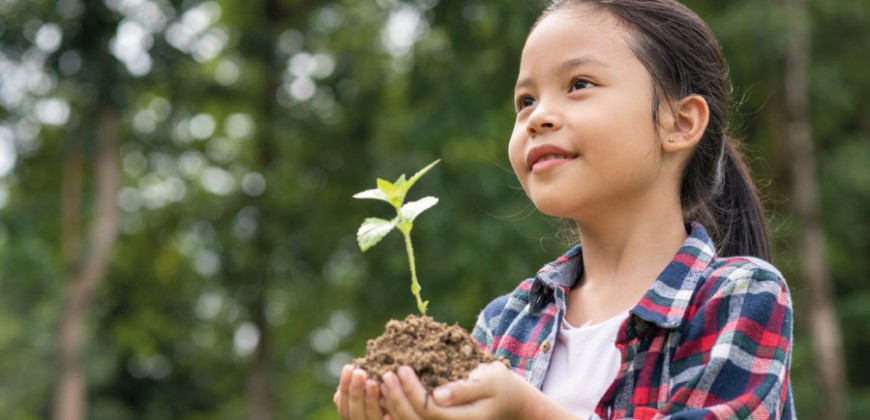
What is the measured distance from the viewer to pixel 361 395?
5.27ft

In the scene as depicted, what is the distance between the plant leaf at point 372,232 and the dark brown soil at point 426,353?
0.15 m

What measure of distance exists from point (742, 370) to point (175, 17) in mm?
10968

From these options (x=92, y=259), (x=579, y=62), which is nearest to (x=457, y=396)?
(x=579, y=62)

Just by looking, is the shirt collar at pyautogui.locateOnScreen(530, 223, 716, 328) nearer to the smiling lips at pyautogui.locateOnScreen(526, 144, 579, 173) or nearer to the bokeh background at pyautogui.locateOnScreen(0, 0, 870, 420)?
the smiling lips at pyautogui.locateOnScreen(526, 144, 579, 173)

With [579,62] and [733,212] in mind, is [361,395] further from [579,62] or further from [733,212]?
[733,212]

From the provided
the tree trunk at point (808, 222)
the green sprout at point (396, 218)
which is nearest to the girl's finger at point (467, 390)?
the green sprout at point (396, 218)

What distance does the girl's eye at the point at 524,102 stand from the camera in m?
2.05

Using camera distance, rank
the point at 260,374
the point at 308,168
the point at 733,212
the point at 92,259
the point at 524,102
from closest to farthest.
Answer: the point at 524,102, the point at 733,212, the point at 92,259, the point at 308,168, the point at 260,374

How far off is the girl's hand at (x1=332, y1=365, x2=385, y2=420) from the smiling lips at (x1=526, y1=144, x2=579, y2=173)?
539 millimetres

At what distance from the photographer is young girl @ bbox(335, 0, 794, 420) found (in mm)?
1710

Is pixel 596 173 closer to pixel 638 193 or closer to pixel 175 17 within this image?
pixel 638 193

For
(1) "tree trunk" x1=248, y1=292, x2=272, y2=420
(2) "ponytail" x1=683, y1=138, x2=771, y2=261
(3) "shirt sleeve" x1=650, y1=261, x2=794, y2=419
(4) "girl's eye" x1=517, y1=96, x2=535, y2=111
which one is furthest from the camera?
(1) "tree trunk" x1=248, y1=292, x2=272, y2=420

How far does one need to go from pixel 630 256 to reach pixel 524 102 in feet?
1.16

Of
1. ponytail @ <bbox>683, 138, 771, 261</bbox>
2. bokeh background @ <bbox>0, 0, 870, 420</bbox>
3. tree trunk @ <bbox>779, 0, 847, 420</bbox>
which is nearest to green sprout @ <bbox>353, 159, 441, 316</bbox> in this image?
ponytail @ <bbox>683, 138, 771, 261</bbox>
